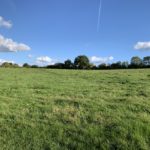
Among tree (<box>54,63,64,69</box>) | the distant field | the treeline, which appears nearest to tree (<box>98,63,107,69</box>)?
the treeline

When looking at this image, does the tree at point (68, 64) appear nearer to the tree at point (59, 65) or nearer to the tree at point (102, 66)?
the tree at point (59, 65)

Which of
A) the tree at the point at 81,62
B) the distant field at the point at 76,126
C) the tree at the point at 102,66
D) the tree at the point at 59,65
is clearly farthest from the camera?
the tree at the point at 81,62

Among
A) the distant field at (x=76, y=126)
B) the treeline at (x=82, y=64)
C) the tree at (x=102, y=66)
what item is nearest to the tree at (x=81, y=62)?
the treeline at (x=82, y=64)

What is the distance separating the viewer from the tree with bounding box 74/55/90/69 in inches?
2873

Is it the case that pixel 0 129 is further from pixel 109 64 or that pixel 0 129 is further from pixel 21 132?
pixel 109 64

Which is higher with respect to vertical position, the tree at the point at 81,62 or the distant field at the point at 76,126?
the tree at the point at 81,62

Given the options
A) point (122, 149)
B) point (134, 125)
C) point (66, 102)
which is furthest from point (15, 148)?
point (66, 102)

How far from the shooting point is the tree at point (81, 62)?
73.0 m

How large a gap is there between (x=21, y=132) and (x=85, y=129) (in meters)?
1.47

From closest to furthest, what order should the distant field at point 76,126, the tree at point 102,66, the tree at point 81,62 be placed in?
the distant field at point 76,126
the tree at point 102,66
the tree at point 81,62

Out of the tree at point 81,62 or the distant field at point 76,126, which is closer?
the distant field at point 76,126

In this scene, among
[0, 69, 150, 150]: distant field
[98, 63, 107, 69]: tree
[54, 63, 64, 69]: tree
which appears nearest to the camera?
[0, 69, 150, 150]: distant field

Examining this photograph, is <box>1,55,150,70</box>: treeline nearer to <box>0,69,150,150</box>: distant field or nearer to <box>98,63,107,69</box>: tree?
<box>98,63,107,69</box>: tree

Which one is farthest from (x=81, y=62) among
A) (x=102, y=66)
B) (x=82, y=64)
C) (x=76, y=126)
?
Answer: (x=76, y=126)
